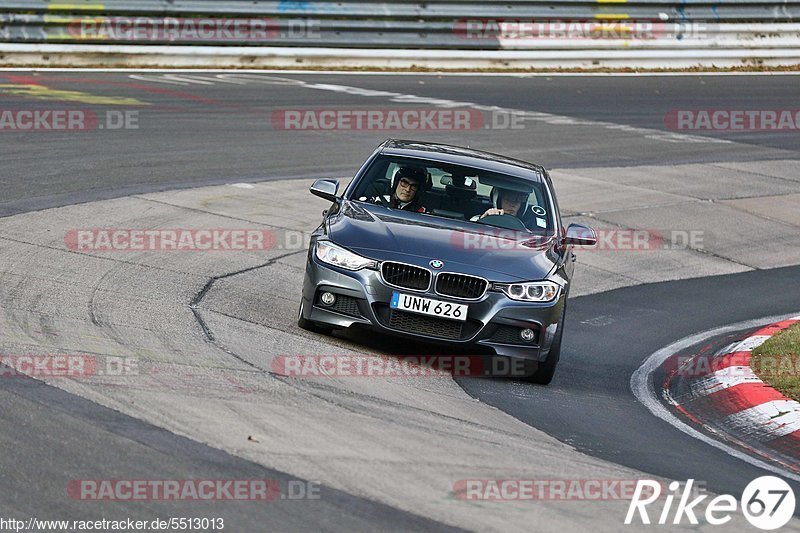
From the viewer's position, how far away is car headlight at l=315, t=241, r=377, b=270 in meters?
8.48

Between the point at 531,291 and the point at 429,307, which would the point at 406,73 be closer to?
the point at 531,291

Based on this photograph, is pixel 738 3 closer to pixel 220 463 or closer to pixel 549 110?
pixel 549 110

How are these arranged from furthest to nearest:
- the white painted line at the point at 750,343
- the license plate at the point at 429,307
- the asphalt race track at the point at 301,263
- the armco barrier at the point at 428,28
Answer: the armco barrier at the point at 428,28 < the white painted line at the point at 750,343 < the license plate at the point at 429,307 < the asphalt race track at the point at 301,263

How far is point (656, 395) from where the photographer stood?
9055 millimetres

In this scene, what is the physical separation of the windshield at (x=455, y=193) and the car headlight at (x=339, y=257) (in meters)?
0.97

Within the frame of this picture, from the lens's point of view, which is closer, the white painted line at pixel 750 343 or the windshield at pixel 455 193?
the windshield at pixel 455 193

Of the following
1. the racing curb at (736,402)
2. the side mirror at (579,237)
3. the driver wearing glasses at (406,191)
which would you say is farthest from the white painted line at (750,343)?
the driver wearing glasses at (406,191)

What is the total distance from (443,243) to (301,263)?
342 cm

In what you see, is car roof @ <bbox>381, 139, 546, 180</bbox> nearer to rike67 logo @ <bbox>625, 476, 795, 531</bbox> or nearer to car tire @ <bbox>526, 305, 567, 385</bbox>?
car tire @ <bbox>526, 305, 567, 385</bbox>

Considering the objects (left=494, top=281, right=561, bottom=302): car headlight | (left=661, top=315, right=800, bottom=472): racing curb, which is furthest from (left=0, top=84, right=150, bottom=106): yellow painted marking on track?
(left=494, top=281, right=561, bottom=302): car headlight

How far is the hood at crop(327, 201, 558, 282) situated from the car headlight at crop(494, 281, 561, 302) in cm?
5

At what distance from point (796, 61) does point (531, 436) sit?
25.5 meters

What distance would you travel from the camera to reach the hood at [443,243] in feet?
27.8

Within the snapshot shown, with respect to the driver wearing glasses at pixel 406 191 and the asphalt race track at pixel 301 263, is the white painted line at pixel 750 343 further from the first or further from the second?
the driver wearing glasses at pixel 406 191
